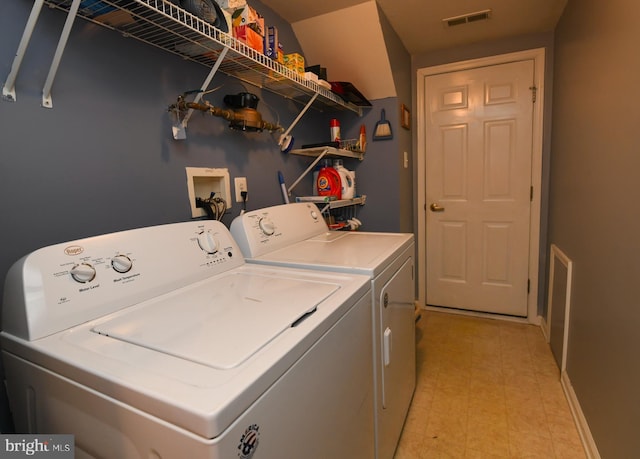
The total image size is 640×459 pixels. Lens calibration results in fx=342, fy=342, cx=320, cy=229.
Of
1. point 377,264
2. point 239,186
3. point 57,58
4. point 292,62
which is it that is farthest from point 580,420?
point 57,58

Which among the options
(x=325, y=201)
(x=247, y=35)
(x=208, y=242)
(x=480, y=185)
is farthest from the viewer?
(x=480, y=185)

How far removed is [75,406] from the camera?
2.11 feet

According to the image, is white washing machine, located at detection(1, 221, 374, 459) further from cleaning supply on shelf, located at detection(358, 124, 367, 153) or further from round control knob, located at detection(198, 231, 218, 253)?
cleaning supply on shelf, located at detection(358, 124, 367, 153)

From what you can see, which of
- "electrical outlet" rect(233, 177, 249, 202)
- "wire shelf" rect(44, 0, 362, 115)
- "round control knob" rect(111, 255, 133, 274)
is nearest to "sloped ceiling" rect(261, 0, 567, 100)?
"wire shelf" rect(44, 0, 362, 115)

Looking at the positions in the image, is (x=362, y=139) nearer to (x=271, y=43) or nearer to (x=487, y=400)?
(x=271, y=43)

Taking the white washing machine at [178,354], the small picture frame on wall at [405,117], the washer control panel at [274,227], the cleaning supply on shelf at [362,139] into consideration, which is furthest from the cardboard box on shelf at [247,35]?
the small picture frame on wall at [405,117]

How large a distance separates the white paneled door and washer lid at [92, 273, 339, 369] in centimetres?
233

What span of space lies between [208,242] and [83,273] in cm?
40

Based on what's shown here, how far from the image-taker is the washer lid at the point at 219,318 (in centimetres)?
66

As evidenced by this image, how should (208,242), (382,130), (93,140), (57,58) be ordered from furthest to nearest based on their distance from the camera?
1. (382,130)
2. (208,242)
3. (93,140)
4. (57,58)

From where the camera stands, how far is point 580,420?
166 centimetres

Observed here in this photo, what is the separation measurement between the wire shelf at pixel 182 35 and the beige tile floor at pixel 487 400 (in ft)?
6.07

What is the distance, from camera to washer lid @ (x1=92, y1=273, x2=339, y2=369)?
66cm

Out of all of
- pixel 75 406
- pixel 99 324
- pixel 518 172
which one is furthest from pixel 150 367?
pixel 518 172
